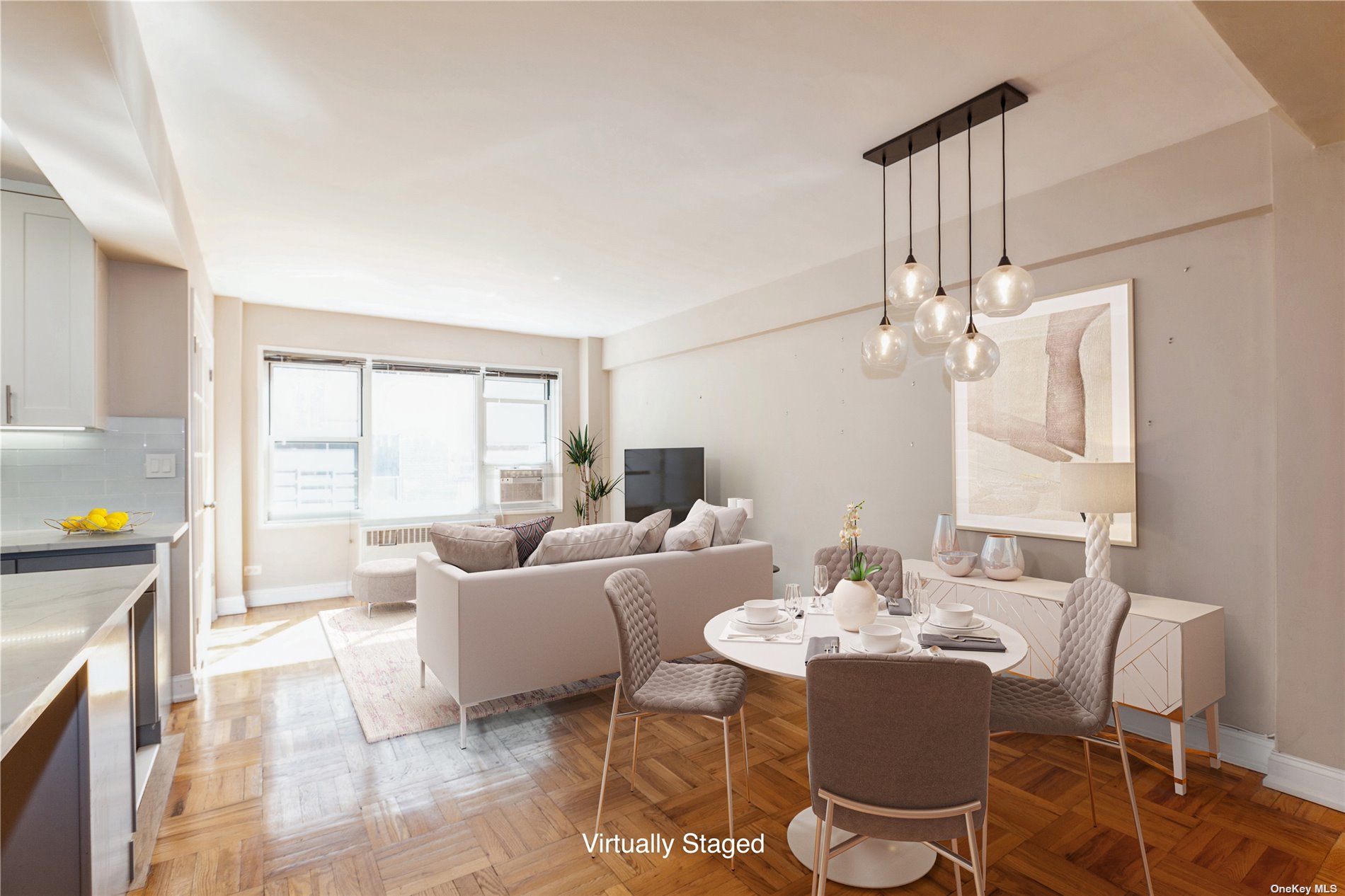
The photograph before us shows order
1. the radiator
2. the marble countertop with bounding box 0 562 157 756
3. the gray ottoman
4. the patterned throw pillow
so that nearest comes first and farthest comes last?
the marble countertop with bounding box 0 562 157 756
the patterned throw pillow
the gray ottoman
the radiator

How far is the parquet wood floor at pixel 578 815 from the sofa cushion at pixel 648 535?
0.88 metres

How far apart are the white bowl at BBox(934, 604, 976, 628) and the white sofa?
1.64 m

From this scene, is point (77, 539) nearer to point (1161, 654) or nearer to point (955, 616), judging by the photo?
point (955, 616)

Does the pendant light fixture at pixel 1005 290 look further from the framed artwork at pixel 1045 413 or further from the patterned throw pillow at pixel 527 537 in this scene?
the patterned throw pillow at pixel 527 537

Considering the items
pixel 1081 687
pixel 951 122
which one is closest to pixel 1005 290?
pixel 951 122

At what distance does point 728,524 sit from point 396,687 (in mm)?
2157

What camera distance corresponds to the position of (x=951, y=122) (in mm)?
2652

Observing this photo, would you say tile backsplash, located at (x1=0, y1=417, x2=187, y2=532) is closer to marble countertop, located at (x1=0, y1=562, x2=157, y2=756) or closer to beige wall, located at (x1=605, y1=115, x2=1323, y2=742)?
marble countertop, located at (x1=0, y1=562, x2=157, y2=756)

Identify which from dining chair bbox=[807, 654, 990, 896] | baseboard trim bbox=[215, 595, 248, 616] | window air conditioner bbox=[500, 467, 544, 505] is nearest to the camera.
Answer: dining chair bbox=[807, 654, 990, 896]

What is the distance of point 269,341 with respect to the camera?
5.85 meters

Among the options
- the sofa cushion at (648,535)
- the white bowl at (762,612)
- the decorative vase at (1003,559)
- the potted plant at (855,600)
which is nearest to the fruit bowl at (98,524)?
the sofa cushion at (648,535)

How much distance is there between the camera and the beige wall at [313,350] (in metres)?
5.74

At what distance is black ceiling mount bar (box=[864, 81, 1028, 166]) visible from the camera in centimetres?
246

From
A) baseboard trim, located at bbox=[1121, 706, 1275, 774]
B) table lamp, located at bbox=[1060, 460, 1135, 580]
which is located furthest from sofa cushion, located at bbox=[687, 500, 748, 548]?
baseboard trim, located at bbox=[1121, 706, 1275, 774]
